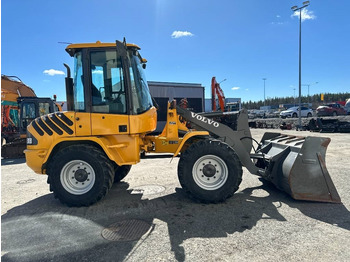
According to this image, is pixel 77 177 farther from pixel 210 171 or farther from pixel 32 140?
pixel 210 171

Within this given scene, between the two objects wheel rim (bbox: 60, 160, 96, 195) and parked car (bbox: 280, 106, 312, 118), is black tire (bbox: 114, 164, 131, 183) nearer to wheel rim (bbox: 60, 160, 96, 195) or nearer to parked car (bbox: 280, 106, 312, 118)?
wheel rim (bbox: 60, 160, 96, 195)

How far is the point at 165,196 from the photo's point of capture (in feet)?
16.5

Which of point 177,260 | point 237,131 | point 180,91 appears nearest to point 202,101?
point 180,91

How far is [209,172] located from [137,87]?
217 cm

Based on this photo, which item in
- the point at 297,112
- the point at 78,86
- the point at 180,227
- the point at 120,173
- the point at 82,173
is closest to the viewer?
the point at 180,227

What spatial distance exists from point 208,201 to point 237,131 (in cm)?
176

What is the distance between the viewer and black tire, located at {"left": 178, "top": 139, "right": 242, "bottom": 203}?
450cm

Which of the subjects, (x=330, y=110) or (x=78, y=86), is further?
(x=330, y=110)

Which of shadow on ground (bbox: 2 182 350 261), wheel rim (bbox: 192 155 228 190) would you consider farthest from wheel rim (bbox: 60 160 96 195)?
wheel rim (bbox: 192 155 228 190)

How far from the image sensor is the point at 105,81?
15.3 feet

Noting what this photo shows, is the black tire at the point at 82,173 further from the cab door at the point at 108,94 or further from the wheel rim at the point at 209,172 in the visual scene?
the wheel rim at the point at 209,172

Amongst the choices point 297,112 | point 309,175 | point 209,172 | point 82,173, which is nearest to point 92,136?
point 82,173

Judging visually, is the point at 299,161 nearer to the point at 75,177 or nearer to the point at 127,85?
the point at 127,85

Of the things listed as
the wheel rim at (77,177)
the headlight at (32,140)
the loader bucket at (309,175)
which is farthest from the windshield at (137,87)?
the loader bucket at (309,175)
